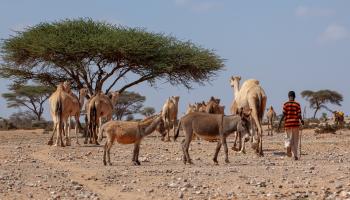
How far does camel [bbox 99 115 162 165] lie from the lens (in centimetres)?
1628

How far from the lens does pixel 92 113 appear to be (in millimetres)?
24516

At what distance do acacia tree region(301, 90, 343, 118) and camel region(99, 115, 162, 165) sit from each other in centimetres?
5336

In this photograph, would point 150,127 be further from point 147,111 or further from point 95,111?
point 147,111

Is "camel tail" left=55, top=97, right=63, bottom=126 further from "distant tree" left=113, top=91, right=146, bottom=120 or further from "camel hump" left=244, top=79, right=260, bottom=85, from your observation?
"distant tree" left=113, top=91, right=146, bottom=120

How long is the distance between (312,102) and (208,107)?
145 ft

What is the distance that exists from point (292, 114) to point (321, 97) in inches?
2051

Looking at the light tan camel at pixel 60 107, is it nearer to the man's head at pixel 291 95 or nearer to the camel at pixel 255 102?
the camel at pixel 255 102

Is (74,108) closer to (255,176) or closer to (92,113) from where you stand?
(92,113)

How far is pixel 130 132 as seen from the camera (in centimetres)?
1628

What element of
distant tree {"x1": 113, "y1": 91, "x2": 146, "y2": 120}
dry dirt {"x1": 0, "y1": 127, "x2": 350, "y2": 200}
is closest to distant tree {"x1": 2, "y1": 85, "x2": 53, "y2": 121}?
distant tree {"x1": 113, "y1": 91, "x2": 146, "y2": 120}

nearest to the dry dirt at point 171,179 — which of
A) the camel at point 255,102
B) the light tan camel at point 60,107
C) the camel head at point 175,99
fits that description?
the camel at point 255,102

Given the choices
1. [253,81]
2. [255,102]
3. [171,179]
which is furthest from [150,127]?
[253,81]

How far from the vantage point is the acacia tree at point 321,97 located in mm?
68312

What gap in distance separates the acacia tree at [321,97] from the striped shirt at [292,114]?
51.1 m
